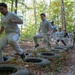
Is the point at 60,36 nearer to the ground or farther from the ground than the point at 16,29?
nearer to the ground

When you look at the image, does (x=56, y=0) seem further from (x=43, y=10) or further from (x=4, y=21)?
(x=4, y=21)

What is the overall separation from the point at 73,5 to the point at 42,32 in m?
24.3


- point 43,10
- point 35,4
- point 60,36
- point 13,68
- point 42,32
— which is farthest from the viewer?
point 35,4

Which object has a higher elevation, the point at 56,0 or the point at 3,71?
the point at 56,0

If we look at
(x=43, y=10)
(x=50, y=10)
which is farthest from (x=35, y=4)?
(x=50, y=10)

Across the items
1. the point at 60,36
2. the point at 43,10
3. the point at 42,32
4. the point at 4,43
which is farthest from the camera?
the point at 43,10

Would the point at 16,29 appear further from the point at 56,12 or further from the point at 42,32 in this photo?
the point at 56,12

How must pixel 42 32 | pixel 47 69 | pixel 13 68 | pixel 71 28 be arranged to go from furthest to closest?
pixel 71 28
pixel 42 32
pixel 47 69
pixel 13 68

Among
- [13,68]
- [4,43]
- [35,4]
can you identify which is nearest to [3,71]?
[13,68]

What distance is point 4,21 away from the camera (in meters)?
6.49

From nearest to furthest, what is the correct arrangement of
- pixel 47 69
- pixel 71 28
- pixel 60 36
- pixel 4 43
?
pixel 47 69, pixel 4 43, pixel 60 36, pixel 71 28

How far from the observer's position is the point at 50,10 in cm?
3469

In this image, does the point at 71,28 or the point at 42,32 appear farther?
the point at 71,28

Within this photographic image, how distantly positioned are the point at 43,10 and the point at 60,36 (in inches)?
973
